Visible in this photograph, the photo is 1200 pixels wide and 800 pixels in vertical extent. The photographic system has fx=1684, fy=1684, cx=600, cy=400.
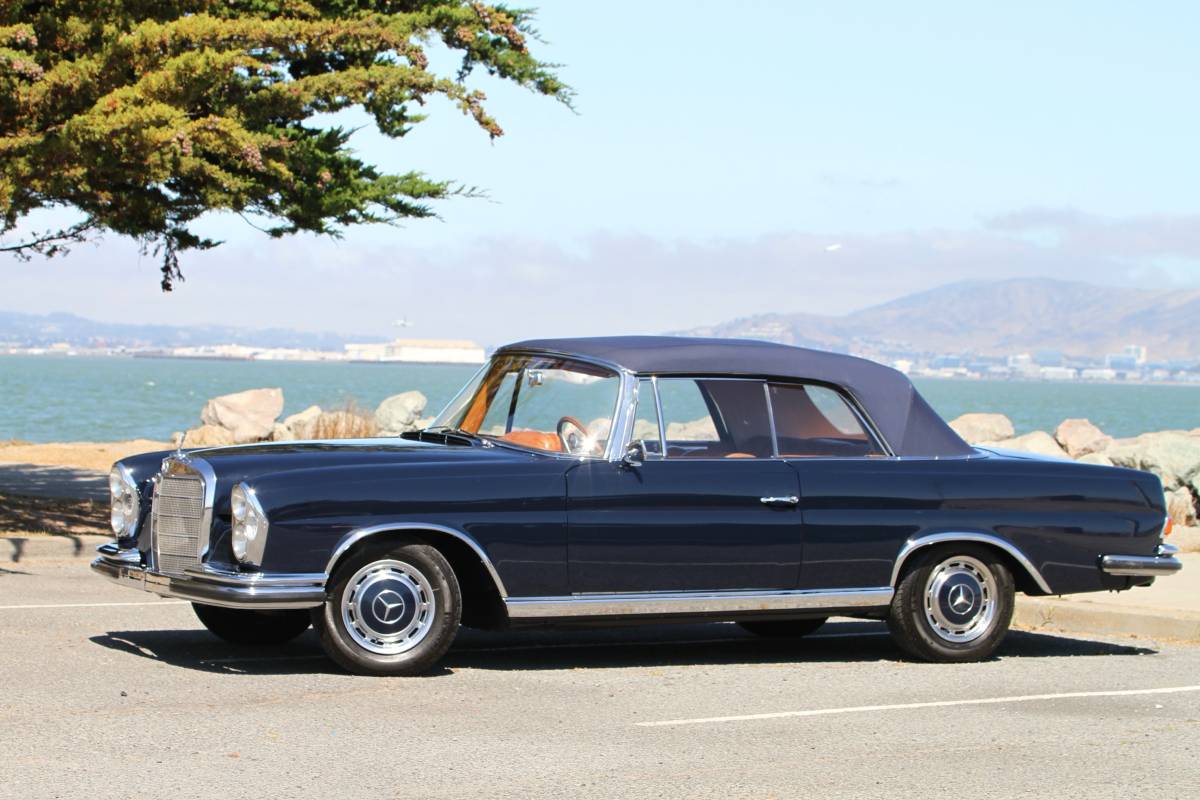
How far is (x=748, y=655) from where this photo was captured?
9.62 metres

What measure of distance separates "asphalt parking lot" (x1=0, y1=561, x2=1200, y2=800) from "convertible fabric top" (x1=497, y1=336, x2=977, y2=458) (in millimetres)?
1282

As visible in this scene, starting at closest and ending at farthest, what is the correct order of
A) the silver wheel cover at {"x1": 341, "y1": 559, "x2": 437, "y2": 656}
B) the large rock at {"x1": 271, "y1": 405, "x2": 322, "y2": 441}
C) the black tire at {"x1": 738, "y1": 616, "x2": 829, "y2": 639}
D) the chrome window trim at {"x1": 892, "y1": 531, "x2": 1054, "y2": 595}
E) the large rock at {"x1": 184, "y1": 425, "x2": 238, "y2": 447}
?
the silver wheel cover at {"x1": 341, "y1": 559, "x2": 437, "y2": 656} → the chrome window trim at {"x1": 892, "y1": 531, "x2": 1054, "y2": 595} → the black tire at {"x1": 738, "y1": 616, "x2": 829, "y2": 639} → the large rock at {"x1": 271, "y1": 405, "x2": 322, "y2": 441} → the large rock at {"x1": 184, "y1": 425, "x2": 238, "y2": 447}

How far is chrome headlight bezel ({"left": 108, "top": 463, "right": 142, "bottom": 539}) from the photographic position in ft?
28.7

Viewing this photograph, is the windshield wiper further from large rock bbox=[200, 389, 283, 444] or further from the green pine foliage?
large rock bbox=[200, 389, 283, 444]

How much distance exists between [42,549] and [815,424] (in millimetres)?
7205

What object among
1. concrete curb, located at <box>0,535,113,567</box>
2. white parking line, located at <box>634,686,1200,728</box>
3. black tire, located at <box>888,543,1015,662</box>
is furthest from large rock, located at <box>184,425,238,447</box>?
white parking line, located at <box>634,686,1200,728</box>

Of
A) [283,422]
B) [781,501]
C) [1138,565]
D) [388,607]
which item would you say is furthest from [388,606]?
[283,422]

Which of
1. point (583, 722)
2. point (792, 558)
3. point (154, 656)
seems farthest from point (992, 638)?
point (154, 656)

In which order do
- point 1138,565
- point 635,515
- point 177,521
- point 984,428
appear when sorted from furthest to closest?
1. point 984,428
2. point 1138,565
3. point 635,515
4. point 177,521

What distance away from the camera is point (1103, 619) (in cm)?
1092

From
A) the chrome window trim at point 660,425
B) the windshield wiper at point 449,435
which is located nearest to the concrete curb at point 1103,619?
the chrome window trim at point 660,425

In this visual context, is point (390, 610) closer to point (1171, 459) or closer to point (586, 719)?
point (586, 719)

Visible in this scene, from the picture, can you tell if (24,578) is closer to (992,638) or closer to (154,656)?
(154,656)

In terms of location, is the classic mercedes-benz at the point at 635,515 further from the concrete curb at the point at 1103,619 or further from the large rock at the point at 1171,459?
the large rock at the point at 1171,459
